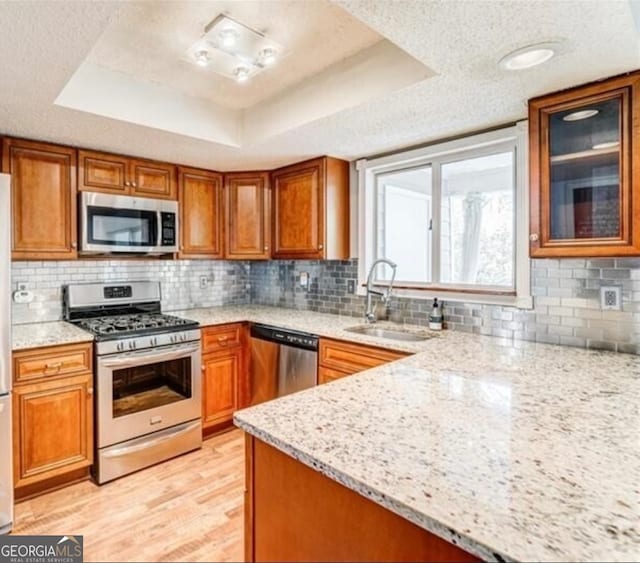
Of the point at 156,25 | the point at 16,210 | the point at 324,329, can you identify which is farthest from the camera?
the point at 324,329

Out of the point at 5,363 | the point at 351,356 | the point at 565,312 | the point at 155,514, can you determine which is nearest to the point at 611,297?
the point at 565,312

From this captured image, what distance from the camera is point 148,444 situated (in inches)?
102

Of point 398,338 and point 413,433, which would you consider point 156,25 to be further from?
point 398,338

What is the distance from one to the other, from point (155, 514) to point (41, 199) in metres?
2.02

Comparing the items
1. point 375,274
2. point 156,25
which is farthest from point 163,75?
point 375,274

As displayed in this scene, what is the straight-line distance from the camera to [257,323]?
3.08 meters

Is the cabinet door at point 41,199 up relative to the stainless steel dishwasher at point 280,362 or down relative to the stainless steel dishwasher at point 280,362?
up

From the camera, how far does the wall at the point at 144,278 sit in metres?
2.77

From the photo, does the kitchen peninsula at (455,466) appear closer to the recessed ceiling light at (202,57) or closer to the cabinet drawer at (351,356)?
the cabinet drawer at (351,356)

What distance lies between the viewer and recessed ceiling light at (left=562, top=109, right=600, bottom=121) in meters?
1.75

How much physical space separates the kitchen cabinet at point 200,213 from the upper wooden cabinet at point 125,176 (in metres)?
0.12

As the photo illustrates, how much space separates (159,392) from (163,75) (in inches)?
77.3

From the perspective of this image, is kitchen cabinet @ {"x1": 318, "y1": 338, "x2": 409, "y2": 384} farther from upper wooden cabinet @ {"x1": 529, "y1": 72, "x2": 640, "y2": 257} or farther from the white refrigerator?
the white refrigerator

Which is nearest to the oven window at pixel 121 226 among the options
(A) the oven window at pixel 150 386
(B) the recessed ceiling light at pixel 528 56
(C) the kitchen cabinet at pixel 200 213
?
(C) the kitchen cabinet at pixel 200 213
